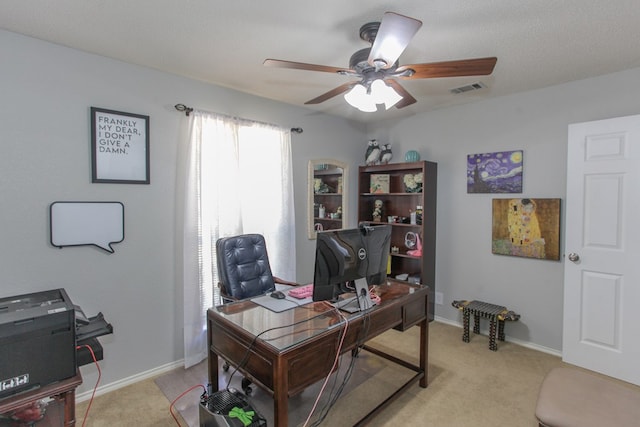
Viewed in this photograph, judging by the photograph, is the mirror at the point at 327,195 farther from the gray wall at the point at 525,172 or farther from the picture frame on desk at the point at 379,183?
the gray wall at the point at 525,172

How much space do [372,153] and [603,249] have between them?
2.48 meters

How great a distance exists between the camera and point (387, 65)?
1.81 metres

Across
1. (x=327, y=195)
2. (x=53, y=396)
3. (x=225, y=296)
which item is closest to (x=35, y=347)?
(x=53, y=396)

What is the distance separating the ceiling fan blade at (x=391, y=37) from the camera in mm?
1415

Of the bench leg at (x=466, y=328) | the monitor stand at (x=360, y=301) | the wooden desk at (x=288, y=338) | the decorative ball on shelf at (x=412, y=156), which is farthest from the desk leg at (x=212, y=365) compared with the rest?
the decorative ball on shelf at (x=412, y=156)

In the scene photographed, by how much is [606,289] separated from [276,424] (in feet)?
9.25

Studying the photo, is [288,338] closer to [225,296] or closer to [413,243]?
[225,296]

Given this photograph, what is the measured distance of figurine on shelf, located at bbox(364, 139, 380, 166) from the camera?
4129mm

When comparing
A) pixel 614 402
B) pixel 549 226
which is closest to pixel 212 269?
pixel 614 402

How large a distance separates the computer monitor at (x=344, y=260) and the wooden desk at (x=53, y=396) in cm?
115

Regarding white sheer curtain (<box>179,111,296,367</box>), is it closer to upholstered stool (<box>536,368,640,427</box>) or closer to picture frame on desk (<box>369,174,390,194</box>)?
picture frame on desk (<box>369,174,390,194</box>)

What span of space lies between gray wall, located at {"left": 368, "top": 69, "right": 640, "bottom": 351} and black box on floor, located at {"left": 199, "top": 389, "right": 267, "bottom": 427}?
2776mm

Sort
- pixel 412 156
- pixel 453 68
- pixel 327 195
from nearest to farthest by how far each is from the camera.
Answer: pixel 453 68 < pixel 412 156 < pixel 327 195

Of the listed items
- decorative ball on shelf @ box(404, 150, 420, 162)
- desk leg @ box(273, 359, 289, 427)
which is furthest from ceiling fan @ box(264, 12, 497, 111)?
decorative ball on shelf @ box(404, 150, 420, 162)
